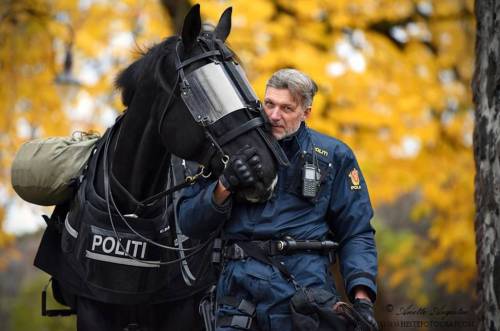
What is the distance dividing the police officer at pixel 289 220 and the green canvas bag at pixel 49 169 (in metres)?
1.23

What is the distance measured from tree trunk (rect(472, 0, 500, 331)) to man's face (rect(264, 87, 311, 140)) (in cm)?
125

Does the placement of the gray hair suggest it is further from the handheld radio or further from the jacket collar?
the handheld radio

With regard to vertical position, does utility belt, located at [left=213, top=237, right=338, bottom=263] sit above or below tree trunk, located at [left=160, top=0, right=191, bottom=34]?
below

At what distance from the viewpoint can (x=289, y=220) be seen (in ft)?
11.7

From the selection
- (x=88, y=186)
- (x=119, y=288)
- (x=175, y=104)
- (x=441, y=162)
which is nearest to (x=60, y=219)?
(x=88, y=186)

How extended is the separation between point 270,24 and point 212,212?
587 centimetres

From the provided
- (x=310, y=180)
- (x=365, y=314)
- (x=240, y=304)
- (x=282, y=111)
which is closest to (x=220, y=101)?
(x=282, y=111)

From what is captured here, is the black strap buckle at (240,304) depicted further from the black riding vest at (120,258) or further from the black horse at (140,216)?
the black riding vest at (120,258)

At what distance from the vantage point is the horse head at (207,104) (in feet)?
11.9

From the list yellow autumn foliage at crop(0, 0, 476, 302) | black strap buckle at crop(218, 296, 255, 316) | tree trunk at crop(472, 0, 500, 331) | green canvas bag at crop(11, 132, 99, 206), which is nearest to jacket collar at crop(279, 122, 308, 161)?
black strap buckle at crop(218, 296, 255, 316)

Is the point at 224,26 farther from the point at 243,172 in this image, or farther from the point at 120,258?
the point at 120,258

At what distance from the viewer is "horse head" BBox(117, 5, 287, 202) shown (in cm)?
362

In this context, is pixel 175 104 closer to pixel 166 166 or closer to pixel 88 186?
pixel 166 166

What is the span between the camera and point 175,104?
4086 millimetres
